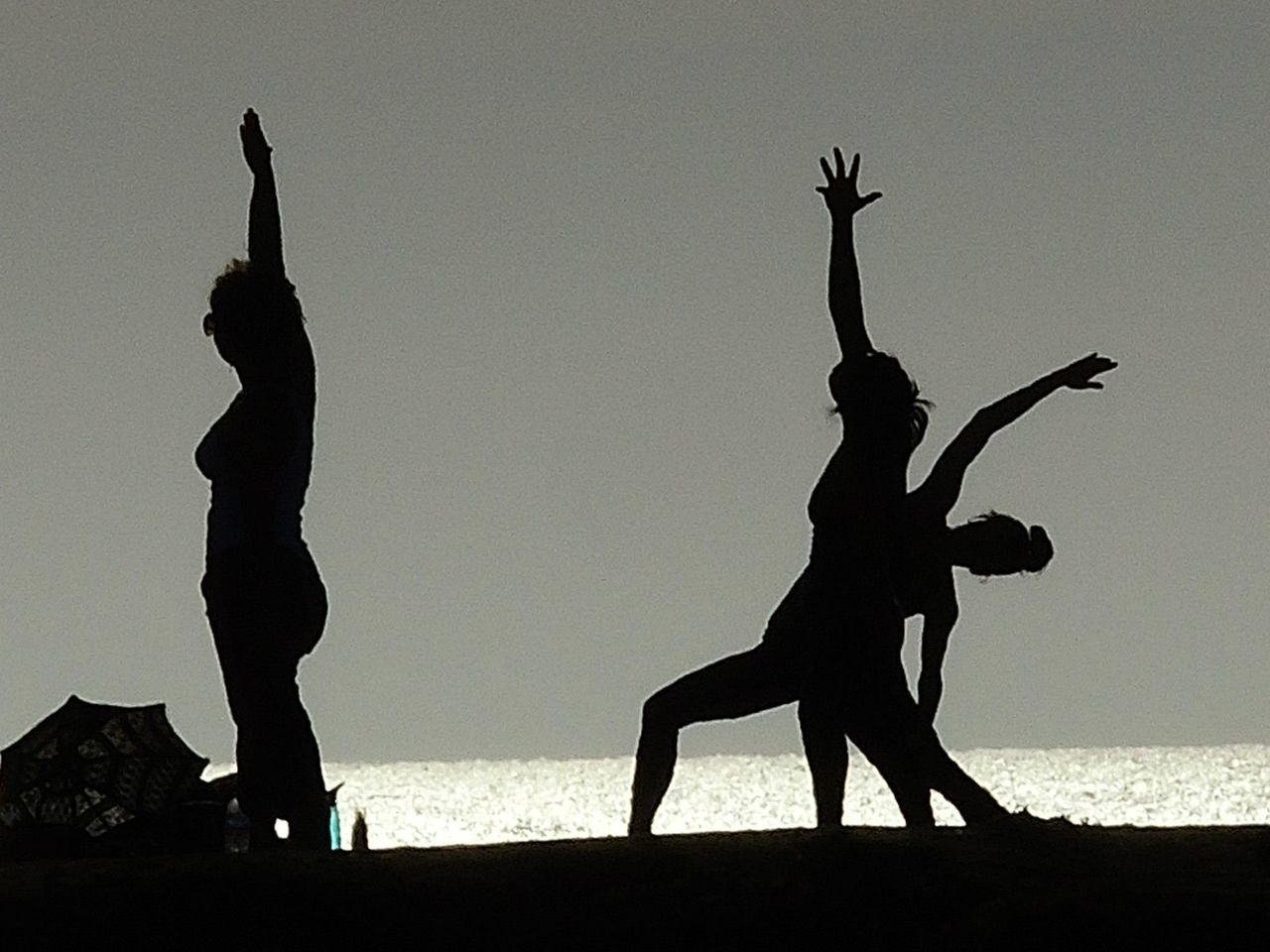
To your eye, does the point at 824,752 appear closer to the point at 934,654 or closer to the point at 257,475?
the point at 934,654

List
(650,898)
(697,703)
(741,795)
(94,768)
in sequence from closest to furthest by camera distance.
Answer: (650,898), (94,768), (697,703), (741,795)

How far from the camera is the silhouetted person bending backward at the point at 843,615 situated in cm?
604

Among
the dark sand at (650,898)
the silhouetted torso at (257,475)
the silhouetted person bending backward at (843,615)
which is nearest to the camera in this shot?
the dark sand at (650,898)

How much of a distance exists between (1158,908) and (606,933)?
3.25ft

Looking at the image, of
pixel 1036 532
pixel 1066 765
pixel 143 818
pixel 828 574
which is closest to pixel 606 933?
pixel 143 818

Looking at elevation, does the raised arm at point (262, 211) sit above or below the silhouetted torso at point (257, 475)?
above

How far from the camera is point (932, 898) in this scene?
14.1 feet

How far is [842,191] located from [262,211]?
5.16 feet

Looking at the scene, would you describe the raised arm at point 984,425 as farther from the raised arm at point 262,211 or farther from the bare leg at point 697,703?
the raised arm at point 262,211

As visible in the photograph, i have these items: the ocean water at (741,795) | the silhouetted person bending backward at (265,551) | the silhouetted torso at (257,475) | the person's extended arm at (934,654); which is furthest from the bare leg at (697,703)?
the ocean water at (741,795)

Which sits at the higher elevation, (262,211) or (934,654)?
(262,211)

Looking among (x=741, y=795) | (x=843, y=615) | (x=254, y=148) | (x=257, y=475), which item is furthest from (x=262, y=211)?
(x=741, y=795)

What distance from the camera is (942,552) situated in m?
6.45

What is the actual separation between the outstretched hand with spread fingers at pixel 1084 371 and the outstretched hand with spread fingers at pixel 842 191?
69 centimetres
